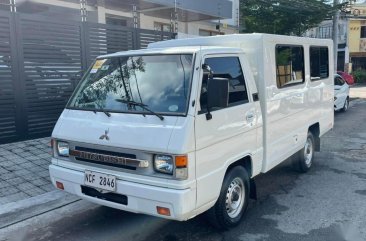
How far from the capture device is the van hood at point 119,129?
3.46m

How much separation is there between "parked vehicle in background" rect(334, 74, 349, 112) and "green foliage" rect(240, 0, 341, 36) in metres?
6.63

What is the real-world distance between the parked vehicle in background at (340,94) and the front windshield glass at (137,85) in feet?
36.2

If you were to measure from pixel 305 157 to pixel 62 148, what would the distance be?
4.12 m

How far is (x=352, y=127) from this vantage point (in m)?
11.1

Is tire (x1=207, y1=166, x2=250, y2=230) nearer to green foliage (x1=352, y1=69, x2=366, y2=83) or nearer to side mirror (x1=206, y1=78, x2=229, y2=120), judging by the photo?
side mirror (x1=206, y1=78, x2=229, y2=120)

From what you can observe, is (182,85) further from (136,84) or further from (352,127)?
(352,127)

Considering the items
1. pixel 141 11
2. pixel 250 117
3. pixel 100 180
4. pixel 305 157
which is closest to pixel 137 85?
pixel 100 180

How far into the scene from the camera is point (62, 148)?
4.16 meters

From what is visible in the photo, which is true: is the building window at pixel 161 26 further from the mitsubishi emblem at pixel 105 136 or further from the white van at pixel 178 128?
the mitsubishi emblem at pixel 105 136

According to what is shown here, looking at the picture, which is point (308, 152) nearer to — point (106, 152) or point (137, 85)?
point (137, 85)

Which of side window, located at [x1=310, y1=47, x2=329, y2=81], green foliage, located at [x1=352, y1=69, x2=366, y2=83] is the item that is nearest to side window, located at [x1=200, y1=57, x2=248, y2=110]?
side window, located at [x1=310, y1=47, x2=329, y2=81]

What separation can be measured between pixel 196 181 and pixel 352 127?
9.07 meters

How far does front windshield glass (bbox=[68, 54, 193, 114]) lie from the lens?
374cm

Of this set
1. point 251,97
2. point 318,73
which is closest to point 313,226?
point 251,97
